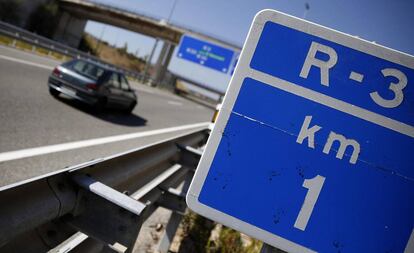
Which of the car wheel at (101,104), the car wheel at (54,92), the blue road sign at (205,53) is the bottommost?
the car wheel at (54,92)

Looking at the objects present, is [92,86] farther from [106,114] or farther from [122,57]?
[122,57]

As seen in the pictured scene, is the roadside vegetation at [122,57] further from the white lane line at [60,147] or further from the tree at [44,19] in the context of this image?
the white lane line at [60,147]

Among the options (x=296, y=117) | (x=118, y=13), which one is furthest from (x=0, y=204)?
(x=118, y=13)

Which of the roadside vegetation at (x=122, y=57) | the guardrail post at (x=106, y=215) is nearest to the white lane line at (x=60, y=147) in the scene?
the guardrail post at (x=106, y=215)

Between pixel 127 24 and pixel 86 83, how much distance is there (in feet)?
178

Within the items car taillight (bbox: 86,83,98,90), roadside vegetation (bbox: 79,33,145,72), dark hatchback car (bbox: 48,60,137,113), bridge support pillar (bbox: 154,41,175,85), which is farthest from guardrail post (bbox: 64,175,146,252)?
roadside vegetation (bbox: 79,33,145,72)

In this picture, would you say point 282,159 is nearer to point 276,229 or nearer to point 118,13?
point 276,229

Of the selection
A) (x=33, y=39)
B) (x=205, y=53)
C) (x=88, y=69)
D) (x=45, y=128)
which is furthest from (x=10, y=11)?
(x=45, y=128)

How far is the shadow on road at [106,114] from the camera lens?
12.3 metres

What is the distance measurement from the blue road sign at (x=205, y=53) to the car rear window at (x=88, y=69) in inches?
1335

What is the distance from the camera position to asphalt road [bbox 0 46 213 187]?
596 cm

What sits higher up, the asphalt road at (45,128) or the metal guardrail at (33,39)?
the metal guardrail at (33,39)

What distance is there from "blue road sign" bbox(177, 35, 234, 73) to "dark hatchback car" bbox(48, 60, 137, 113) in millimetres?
33179

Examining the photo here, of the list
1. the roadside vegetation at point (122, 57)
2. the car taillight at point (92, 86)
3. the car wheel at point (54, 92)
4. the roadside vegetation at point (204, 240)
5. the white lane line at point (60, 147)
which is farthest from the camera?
the roadside vegetation at point (122, 57)
